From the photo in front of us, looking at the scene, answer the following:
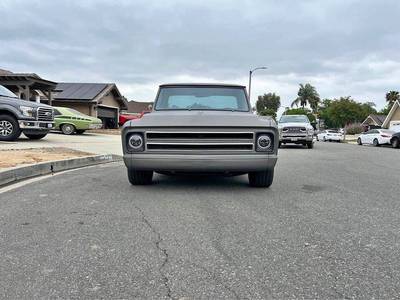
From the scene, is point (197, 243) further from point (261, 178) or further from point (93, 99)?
point (93, 99)

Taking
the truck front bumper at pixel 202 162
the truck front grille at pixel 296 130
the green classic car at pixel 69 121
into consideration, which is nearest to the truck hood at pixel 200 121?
the truck front bumper at pixel 202 162

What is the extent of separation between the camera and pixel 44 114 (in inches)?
542

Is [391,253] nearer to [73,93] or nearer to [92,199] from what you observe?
[92,199]

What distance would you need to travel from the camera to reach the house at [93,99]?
31.6m

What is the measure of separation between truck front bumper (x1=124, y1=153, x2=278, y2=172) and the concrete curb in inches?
96.1

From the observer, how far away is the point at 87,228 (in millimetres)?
3975

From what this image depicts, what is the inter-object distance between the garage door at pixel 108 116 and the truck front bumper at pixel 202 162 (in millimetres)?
29060

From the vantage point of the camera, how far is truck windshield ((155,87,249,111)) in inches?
Answer: 269

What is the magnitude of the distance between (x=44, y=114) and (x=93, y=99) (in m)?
17.8

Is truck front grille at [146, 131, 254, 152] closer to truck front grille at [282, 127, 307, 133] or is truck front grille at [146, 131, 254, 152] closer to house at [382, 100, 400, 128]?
truck front grille at [282, 127, 307, 133]

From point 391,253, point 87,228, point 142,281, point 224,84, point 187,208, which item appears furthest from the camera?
point 224,84

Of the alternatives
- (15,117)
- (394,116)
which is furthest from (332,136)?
(15,117)

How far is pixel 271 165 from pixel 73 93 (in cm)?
2978

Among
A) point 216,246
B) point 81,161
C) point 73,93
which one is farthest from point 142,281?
point 73,93
